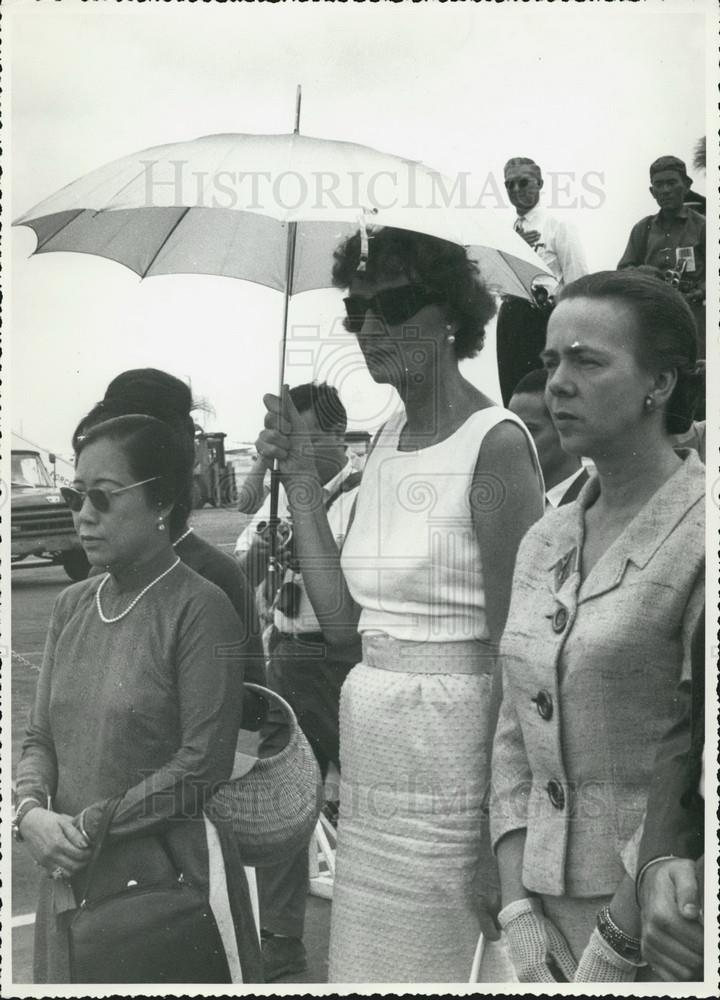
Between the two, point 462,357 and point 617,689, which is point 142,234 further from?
point 617,689

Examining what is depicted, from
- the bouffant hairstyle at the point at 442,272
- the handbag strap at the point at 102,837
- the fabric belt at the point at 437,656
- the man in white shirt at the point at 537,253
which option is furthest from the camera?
the handbag strap at the point at 102,837

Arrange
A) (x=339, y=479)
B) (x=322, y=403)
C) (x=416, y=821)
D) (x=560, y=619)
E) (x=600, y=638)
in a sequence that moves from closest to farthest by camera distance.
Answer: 1. (x=600, y=638)
2. (x=560, y=619)
3. (x=416, y=821)
4. (x=339, y=479)
5. (x=322, y=403)

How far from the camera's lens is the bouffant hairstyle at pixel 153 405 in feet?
14.0

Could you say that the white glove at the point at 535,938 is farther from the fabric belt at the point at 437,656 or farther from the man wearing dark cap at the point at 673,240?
the man wearing dark cap at the point at 673,240

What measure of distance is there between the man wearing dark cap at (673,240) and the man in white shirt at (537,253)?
19 centimetres

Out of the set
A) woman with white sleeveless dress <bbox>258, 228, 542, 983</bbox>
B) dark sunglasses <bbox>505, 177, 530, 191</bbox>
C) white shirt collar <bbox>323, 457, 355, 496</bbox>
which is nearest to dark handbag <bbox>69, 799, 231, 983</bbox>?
woman with white sleeveless dress <bbox>258, 228, 542, 983</bbox>

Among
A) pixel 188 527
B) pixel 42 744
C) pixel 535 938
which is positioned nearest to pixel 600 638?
pixel 535 938

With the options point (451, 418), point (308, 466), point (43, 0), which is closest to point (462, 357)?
point (451, 418)

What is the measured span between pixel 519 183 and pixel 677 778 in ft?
6.85

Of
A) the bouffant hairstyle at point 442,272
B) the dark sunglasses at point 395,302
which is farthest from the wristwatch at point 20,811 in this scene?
the bouffant hairstyle at point 442,272

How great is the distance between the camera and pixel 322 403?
14.0ft

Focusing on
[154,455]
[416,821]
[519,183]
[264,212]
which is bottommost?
[416,821]

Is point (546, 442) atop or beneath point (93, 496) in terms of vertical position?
atop

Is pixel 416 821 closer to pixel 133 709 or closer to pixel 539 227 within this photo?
pixel 133 709
